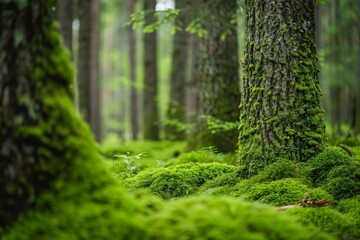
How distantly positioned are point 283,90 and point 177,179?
5.21 feet

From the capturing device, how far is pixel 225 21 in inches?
292

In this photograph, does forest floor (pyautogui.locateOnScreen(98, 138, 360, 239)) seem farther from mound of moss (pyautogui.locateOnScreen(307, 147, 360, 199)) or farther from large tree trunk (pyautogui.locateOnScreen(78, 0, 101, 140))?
large tree trunk (pyautogui.locateOnScreen(78, 0, 101, 140))

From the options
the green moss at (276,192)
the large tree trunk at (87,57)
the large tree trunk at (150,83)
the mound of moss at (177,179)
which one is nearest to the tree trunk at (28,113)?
the mound of moss at (177,179)

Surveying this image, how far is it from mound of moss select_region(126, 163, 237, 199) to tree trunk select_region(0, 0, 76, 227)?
5.34ft

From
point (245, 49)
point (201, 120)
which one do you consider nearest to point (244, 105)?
point (245, 49)

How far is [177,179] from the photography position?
161 inches

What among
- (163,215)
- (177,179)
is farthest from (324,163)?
(163,215)

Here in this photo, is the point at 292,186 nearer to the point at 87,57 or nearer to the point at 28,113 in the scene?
the point at 28,113

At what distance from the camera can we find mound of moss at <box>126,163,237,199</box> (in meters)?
3.94

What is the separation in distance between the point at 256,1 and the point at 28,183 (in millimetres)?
3268

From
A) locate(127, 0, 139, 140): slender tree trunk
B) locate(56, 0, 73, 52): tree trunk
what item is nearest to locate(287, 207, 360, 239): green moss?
locate(56, 0, 73, 52): tree trunk

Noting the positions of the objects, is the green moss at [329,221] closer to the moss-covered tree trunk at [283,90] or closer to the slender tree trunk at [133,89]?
the moss-covered tree trunk at [283,90]

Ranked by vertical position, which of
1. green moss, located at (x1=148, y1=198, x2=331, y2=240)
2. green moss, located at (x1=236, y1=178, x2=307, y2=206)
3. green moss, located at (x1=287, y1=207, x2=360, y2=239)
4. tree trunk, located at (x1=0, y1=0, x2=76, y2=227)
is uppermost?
tree trunk, located at (x1=0, y1=0, x2=76, y2=227)

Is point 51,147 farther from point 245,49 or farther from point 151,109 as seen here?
point 151,109
